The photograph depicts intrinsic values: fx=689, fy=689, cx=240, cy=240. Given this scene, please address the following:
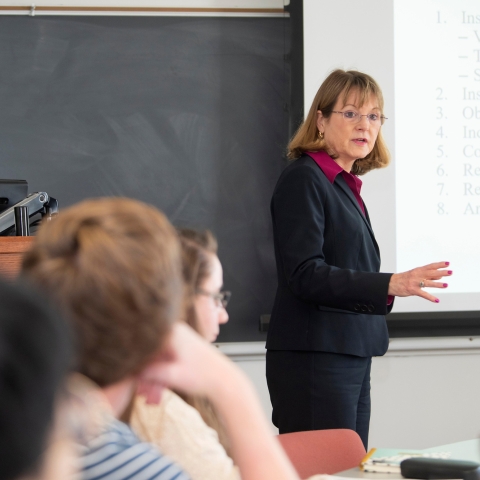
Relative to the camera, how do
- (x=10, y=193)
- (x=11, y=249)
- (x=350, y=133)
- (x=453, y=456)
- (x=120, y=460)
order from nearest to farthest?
(x=120, y=460)
(x=453, y=456)
(x=11, y=249)
(x=350, y=133)
(x=10, y=193)

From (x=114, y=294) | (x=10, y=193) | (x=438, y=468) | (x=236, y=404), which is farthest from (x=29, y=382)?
(x=10, y=193)

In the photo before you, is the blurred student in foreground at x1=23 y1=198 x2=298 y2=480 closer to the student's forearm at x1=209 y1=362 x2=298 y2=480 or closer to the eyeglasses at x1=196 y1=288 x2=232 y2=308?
the student's forearm at x1=209 y1=362 x2=298 y2=480

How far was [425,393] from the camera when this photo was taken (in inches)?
122

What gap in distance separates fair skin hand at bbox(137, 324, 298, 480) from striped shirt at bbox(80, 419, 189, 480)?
0.33 ft

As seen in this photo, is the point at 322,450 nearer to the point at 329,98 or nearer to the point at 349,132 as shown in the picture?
the point at 349,132

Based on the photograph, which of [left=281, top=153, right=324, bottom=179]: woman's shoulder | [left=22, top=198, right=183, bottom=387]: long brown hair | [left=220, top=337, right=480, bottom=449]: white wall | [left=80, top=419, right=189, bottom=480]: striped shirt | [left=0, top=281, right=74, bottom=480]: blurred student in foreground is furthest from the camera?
[left=220, top=337, right=480, bottom=449]: white wall

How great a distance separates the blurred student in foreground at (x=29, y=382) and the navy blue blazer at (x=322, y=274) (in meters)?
1.54

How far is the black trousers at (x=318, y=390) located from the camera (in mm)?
1863

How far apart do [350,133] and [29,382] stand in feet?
6.05

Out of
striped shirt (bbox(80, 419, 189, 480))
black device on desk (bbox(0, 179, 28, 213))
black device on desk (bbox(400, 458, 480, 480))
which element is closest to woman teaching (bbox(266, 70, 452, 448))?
black device on desk (bbox(400, 458, 480, 480))

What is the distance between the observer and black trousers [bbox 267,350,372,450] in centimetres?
186

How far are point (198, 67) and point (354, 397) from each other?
168cm

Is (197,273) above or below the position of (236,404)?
above

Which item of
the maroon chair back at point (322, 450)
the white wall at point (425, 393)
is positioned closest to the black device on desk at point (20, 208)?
the maroon chair back at point (322, 450)
